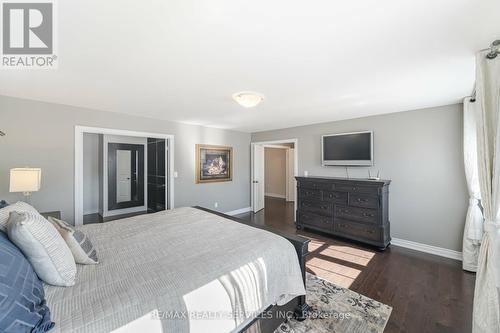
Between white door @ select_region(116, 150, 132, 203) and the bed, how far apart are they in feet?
12.6

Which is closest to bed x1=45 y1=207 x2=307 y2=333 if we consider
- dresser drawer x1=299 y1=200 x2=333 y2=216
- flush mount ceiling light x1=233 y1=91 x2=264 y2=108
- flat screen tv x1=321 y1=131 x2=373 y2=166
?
flush mount ceiling light x1=233 y1=91 x2=264 y2=108

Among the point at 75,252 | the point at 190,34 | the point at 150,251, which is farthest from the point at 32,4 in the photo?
the point at 150,251

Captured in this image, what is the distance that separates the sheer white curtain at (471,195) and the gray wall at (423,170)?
235 millimetres

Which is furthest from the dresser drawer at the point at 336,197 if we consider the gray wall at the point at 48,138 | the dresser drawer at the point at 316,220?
the gray wall at the point at 48,138

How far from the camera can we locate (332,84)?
2373 mm

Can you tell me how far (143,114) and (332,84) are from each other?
3252 millimetres

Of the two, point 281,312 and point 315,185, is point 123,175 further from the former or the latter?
point 281,312

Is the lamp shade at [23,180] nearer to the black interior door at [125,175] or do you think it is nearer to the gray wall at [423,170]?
the black interior door at [125,175]

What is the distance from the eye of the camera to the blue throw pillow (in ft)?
2.59

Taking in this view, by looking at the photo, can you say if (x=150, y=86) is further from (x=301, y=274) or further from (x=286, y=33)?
(x=301, y=274)

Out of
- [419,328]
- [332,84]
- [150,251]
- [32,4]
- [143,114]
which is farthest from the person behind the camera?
[143,114]

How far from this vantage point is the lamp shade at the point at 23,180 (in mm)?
2301

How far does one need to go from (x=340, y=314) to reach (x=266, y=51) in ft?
8.05

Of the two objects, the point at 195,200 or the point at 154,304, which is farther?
the point at 195,200
